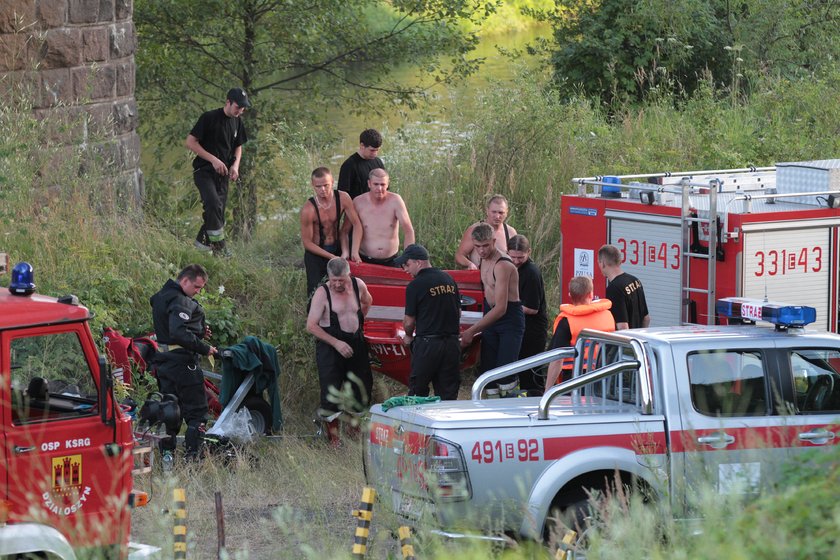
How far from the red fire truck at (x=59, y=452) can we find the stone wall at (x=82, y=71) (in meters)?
7.35

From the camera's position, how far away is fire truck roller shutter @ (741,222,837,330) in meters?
11.0

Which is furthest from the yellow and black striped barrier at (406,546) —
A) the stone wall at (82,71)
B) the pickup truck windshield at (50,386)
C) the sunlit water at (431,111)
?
the sunlit water at (431,111)

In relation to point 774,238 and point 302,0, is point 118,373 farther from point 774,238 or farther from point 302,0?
point 302,0

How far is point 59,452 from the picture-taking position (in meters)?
6.97

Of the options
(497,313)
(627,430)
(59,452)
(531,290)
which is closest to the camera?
(59,452)

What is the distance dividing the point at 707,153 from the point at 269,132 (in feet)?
22.5

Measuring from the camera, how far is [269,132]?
20000 mm

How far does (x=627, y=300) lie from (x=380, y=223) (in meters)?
3.20

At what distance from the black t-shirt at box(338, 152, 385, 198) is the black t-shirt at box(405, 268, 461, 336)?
276cm

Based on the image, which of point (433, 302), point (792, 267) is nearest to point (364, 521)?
point (433, 302)

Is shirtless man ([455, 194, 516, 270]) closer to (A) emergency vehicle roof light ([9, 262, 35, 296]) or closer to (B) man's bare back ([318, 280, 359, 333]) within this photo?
(B) man's bare back ([318, 280, 359, 333])

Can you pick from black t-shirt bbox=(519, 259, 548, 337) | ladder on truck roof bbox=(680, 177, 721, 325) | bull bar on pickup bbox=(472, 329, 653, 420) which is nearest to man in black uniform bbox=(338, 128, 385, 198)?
black t-shirt bbox=(519, 259, 548, 337)

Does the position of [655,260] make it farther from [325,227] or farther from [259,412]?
[259,412]

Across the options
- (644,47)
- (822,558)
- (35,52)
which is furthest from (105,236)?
(644,47)
